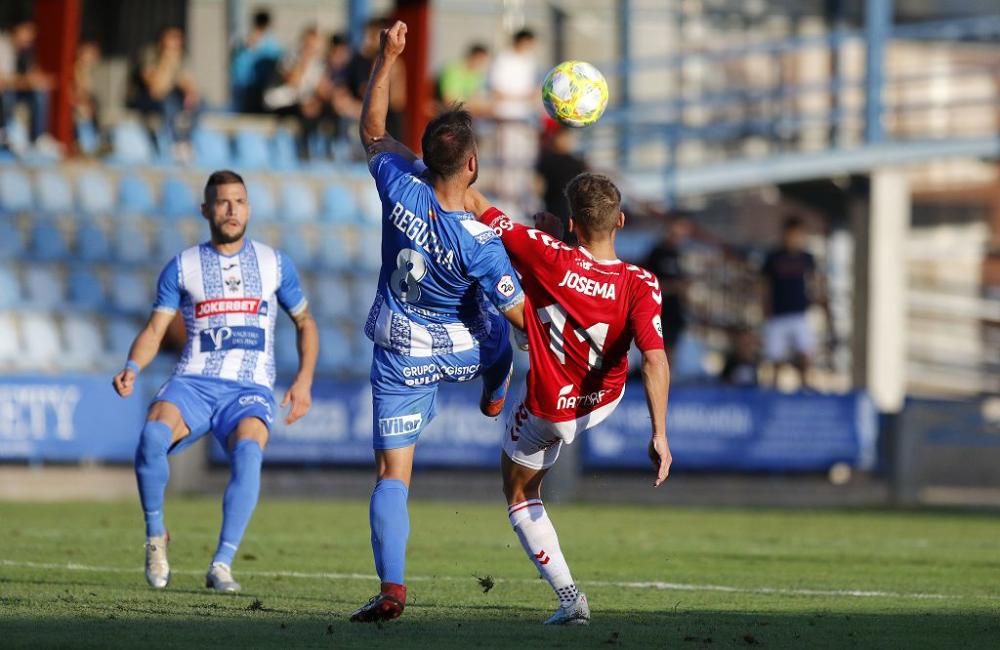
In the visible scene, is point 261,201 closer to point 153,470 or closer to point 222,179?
point 222,179

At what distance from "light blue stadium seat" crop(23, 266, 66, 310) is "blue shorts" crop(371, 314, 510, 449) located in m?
12.0

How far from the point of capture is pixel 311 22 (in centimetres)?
2822

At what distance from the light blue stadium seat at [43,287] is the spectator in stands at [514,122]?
5735 mm

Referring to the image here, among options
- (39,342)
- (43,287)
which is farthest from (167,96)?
(39,342)

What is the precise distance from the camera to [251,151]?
74.3ft

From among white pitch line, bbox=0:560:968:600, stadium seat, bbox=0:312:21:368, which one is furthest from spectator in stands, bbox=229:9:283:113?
white pitch line, bbox=0:560:968:600

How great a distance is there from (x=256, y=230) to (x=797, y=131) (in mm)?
12158

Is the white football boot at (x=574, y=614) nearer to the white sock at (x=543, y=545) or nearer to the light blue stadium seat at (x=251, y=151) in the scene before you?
the white sock at (x=543, y=545)

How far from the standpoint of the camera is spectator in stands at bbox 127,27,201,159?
71.0 feet

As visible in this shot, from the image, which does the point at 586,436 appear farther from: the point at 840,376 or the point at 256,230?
the point at 840,376

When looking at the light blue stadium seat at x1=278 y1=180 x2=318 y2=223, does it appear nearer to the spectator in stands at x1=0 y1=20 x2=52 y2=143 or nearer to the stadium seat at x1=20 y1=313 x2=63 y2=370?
the spectator in stands at x1=0 y1=20 x2=52 y2=143

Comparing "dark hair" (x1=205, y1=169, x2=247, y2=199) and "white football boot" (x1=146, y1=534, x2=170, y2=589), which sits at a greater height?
"dark hair" (x1=205, y1=169, x2=247, y2=199)

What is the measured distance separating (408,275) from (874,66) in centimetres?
1985

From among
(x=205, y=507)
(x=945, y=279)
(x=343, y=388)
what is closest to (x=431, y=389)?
(x=205, y=507)
